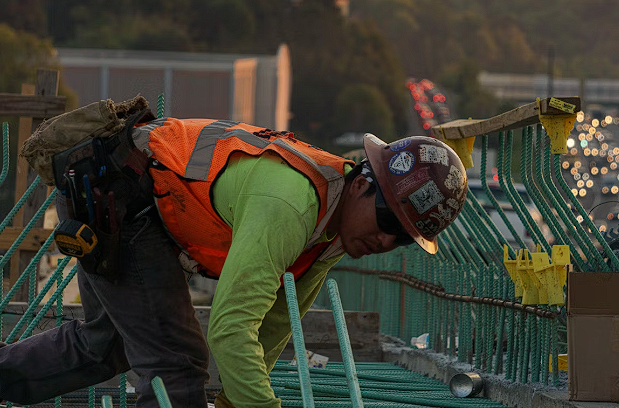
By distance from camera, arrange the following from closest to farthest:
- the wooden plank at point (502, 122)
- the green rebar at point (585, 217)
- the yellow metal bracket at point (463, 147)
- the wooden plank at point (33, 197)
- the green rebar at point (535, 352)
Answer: the green rebar at point (585, 217)
the wooden plank at point (502, 122)
the green rebar at point (535, 352)
the yellow metal bracket at point (463, 147)
the wooden plank at point (33, 197)

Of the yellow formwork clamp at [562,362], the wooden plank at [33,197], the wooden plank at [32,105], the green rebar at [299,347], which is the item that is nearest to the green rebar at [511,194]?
the yellow formwork clamp at [562,362]

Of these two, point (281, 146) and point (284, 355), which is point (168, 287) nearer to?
point (281, 146)

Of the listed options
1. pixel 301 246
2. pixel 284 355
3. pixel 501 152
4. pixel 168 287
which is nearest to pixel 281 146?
pixel 301 246

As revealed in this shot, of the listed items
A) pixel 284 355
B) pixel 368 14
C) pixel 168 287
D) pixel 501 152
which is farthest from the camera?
pixel 368 14

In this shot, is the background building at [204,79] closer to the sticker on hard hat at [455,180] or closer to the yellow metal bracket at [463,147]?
the yellow metal bracket at [463,147]

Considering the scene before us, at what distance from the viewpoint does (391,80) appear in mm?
118812

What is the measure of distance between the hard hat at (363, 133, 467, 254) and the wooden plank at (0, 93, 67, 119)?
484cm

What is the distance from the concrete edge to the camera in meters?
5.84

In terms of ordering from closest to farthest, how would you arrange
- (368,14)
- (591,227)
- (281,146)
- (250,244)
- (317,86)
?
(250,244) < (281,146) < (591,227) < (317,86) < (368,14)

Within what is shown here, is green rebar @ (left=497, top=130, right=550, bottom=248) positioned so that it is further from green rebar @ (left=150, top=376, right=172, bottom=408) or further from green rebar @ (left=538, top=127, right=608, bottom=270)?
green rebar @ (left=150, top=376, right=172, bottom=408)

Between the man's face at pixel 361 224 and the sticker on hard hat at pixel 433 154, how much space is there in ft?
0.71

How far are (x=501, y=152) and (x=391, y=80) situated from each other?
4432 inches

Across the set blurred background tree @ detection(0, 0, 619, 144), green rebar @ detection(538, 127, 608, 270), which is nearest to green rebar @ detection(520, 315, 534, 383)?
green rebar @ detection(538, 127, 608, 270)

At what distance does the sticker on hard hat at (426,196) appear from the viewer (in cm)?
431
